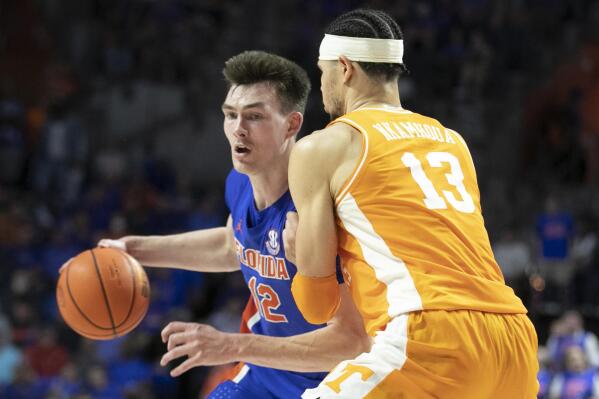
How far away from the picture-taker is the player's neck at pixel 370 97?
3512 millimetres

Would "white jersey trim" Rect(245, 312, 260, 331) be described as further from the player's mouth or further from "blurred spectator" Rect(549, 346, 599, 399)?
"blurred spectator" Rect(549, 346, 599, 399)

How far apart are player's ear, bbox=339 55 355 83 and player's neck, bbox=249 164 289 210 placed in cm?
85

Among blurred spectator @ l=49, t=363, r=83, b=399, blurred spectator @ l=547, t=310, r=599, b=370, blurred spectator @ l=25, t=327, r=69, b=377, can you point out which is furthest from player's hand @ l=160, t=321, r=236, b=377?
blurred spectator @ l=25, t=327, r=69, b=377

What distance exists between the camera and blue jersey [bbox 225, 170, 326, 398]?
416 cm

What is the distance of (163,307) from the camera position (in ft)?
37.6

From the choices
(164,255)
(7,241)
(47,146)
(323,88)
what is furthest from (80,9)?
(323,88)

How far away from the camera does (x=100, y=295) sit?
14.5 ft

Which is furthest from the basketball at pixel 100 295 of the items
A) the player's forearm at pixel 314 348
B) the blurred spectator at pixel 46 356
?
the blurred spectator at pixel 46 356

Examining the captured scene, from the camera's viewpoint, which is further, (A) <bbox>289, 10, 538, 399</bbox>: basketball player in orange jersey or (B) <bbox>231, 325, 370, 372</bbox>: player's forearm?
(B) <bbox>231, 325, 370, 372</bbox>: player's forearm

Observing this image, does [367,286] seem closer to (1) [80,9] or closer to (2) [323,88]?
(2) [323,88]

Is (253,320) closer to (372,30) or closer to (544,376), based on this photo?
(372,30)

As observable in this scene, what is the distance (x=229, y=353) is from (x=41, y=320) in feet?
27.0

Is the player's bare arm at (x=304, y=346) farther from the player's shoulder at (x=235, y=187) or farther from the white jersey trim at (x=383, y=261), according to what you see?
the player's shoulder at (x=235, y=187)

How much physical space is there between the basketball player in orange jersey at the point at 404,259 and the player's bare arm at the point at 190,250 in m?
1.44
